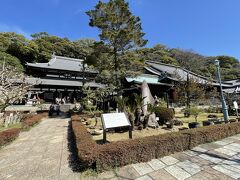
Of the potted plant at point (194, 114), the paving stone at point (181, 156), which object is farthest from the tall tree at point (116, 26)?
the paving stone at point (181, 156)

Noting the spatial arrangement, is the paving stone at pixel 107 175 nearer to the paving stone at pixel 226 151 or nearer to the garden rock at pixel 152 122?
the paving stone at pixel 226 151

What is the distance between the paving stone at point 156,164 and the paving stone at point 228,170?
1.42 metres

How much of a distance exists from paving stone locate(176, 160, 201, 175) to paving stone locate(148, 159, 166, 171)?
474mm

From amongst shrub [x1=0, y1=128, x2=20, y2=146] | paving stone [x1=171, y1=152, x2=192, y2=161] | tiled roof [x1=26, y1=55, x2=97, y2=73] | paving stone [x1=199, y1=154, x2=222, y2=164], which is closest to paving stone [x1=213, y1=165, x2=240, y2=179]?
paving stone [x1=199, y1=154, x2=222, y2=164]

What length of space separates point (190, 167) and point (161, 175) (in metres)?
0.99

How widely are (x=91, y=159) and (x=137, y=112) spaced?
15.4 feet

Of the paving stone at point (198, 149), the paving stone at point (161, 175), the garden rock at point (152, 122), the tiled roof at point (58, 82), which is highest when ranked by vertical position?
the tiled roof at point (58, 82)

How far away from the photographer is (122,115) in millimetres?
6238

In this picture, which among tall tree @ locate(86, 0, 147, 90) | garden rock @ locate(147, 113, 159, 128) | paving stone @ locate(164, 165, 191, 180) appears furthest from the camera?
tall tree @ locate(86, 0, 147, 90)

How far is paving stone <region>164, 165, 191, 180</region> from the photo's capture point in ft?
12.3

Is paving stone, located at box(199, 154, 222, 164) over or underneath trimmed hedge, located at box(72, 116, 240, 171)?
underneath

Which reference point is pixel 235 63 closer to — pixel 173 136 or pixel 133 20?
pixel 133 20

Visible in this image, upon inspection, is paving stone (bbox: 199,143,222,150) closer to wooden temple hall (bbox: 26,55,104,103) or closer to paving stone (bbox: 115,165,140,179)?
paving stone (bbox: 115,165,140,179)

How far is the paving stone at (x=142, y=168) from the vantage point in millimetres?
4024
